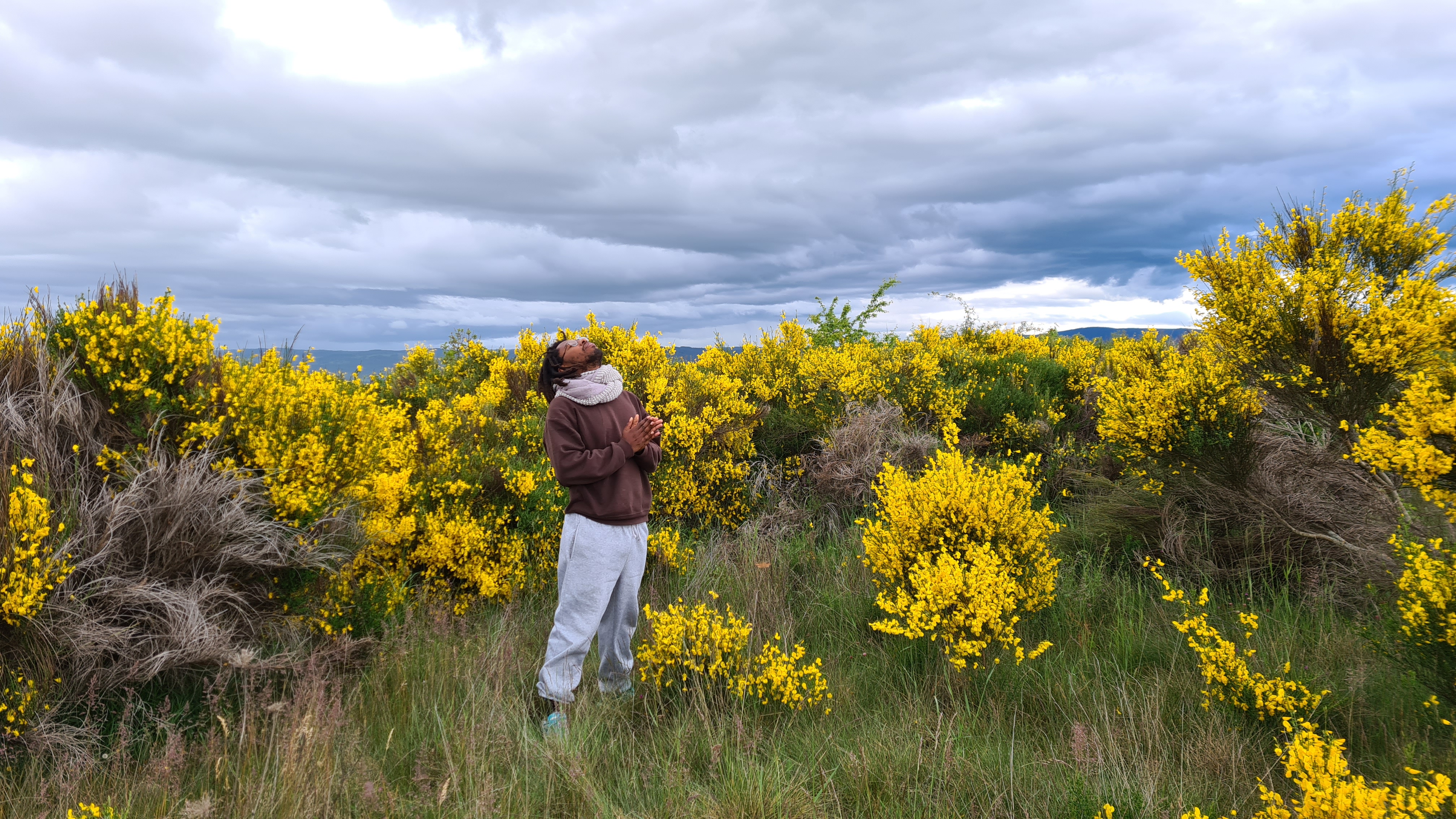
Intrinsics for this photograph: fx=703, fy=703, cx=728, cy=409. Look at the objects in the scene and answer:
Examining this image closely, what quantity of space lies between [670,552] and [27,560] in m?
3.54

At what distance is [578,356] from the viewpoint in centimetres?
378

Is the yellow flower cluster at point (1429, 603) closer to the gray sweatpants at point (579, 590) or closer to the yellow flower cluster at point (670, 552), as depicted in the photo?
the gray sweatpants at point (579, 590)

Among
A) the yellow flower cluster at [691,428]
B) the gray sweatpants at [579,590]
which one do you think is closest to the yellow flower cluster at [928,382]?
the yellow flower cluster at [691,428]

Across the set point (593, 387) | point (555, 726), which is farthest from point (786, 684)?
point (593, 387)

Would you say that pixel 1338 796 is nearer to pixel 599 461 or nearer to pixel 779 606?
pixel 599 461

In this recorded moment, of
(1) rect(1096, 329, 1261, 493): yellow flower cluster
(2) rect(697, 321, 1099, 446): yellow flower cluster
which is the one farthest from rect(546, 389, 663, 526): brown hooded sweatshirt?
(2) rect(697, 321, 1099, 446): yellow flower cluster

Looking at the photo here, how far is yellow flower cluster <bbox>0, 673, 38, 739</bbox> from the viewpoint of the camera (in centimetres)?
275

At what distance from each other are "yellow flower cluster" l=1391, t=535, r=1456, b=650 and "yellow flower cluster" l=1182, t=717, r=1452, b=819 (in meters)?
0.73

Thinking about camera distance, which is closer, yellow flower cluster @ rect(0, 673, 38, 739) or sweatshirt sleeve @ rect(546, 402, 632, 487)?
yellow flower cluster @ rect(0, 673, 38, 739)

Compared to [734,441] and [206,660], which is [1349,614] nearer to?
[734,441]

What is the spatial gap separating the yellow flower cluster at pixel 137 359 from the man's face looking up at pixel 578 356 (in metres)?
1.89

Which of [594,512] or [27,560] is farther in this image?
[594,512]

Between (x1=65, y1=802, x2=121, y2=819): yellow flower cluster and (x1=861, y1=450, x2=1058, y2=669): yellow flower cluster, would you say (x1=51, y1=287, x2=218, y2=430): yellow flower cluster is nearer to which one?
(x1=65, y1=802, x2=121, y2=819): yellow flower cluster

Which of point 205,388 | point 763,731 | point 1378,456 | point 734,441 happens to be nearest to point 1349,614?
point 1378,456
